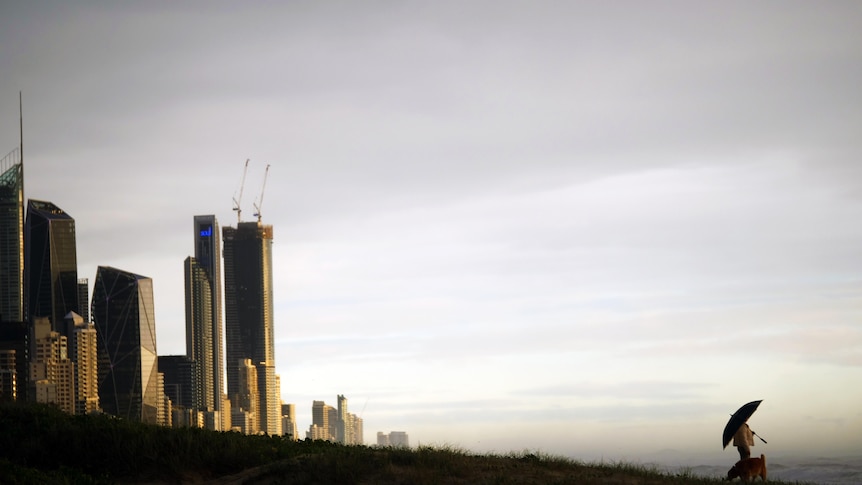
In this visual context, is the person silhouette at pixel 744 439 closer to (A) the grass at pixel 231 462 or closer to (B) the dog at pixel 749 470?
(B) the dog at pixel 749 470

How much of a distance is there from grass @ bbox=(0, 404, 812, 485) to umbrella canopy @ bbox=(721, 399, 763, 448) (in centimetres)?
113

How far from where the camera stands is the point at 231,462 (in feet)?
71.9

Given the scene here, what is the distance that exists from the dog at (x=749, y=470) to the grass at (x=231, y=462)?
0.44 metres

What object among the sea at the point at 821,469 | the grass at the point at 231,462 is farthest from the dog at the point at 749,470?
the sea at the point at 821,469

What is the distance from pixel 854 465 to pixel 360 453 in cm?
3466

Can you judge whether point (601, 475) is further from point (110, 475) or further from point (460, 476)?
point (110, 475)

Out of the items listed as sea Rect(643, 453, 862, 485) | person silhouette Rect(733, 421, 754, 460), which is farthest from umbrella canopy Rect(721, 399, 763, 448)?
sea Rect(643, 453, 862, 485)

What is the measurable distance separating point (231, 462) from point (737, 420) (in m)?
11.8

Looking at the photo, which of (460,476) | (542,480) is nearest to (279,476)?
(460,476)

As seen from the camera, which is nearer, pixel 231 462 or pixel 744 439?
pixel 231 462

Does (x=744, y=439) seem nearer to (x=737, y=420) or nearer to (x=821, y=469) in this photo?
(x=737, y=420)

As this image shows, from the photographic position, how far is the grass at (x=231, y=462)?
19.3m

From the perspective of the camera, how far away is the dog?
21.6 meters

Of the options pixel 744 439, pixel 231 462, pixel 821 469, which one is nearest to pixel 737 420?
pixel 744 439
